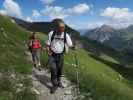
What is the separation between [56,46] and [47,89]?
2.02 m

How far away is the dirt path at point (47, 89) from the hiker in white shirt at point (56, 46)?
339mm

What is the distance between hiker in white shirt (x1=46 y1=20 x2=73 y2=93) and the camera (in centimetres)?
1423

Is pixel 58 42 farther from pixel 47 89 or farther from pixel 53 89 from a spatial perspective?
pixel 47 89

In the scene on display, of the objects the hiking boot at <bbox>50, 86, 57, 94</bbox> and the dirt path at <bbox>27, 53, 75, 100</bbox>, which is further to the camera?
the hiking boot at <bbox>50, 86, 57, 94</bbox>

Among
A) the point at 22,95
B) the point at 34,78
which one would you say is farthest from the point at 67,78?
the point at 22,95

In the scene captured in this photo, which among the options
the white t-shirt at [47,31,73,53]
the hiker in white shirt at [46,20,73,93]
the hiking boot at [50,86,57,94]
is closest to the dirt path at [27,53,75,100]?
the hiking boot at [50,86,57,94]

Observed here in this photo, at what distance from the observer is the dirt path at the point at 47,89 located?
1363 cm

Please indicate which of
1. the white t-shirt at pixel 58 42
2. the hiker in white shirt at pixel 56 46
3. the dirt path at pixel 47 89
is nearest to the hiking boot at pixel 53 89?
the hiker in white shirt at pixel 56 46

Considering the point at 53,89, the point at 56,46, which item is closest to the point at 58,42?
the point at 56,46

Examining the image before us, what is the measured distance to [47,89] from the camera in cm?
1458

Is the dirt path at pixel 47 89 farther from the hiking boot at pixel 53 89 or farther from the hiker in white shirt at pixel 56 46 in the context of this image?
the hiker in white shirt at pixel 56 46

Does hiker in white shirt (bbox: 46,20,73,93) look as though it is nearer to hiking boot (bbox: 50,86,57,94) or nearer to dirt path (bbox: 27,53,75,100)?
hiking boot (bbox: 50,86,57,94)

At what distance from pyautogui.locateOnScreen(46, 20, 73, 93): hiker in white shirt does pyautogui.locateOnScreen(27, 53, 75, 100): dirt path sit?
0.34m

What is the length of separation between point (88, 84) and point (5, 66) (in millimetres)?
5467
